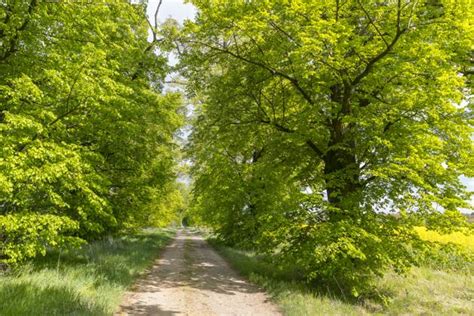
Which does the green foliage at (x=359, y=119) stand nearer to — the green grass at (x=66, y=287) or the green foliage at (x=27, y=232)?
the green grass at (x=66, y=287)

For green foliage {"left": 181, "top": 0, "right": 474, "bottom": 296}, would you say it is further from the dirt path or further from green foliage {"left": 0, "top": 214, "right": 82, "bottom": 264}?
green foliage {"left": 0, "top": 214, "right": 82, "bottom": 264}

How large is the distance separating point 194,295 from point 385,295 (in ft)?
18.6

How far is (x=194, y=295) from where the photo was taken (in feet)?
29.3

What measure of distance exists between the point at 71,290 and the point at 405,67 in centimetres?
996

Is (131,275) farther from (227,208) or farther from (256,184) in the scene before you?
(227,208)

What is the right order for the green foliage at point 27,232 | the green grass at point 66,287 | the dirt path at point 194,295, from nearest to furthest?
the green grass at point 66,287
the green foliage at point 27,232
the dirt path at point 194,295

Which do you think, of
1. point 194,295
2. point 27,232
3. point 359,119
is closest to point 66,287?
point 27,232

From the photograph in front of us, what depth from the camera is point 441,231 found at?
9.23 m

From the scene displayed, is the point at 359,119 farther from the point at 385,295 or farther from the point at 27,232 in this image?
the point at 27,232

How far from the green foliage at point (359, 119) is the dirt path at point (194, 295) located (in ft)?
5.57

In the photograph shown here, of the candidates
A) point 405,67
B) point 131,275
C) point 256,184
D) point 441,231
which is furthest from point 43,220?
point 441,231

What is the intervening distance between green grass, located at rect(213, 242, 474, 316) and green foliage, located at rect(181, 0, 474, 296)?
1.80ft

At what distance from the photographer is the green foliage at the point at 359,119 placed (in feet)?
27.7

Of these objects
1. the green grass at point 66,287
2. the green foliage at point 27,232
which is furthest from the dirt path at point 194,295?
the green foliage at point 27,232
